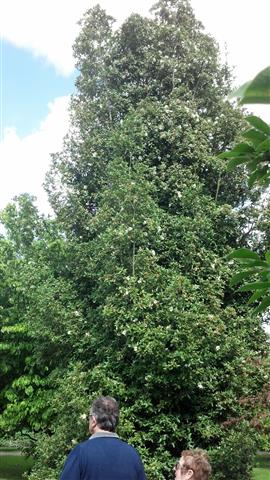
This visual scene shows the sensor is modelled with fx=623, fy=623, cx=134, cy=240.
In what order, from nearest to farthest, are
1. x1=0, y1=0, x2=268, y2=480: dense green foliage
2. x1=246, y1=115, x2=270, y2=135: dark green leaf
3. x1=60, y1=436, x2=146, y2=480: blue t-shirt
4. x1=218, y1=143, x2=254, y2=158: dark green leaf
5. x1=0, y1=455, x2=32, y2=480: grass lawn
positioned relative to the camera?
1. x1=246, y1=115, x2=270, y2=135: dark green leaf
2. x1=218, y1=143, x2=254, y2=158: dark green leaf
3. x1=60, y1=436, x2=146, y2=480: blue t-shirt
4. x1=0, y1=0, x2=268, y2=480: dense green foliage
5. x1=0, y1=455, x2=32, y2=480: grass lawn

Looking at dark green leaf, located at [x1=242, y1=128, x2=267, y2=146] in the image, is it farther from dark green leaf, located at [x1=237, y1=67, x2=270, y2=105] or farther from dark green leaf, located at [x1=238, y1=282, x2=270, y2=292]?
dark green leaf, located at [x1=238, y1=282, x2=270, y2=292]

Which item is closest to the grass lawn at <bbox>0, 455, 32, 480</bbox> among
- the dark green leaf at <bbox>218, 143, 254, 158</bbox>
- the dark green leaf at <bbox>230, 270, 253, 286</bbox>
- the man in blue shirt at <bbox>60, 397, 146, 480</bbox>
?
the man in blue shirt at <bbox>60, 397, 146, 480</bbox>

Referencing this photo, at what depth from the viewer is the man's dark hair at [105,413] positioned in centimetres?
356

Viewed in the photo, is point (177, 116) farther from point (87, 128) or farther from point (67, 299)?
point (67, 299)

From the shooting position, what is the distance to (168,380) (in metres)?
13.0

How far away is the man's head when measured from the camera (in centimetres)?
402

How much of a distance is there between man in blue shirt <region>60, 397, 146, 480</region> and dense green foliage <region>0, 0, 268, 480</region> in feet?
25.8

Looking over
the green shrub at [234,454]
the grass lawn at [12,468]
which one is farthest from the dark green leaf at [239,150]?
the grass lawn at [12,468]

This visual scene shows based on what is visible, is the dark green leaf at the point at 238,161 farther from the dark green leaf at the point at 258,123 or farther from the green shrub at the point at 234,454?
the green shrub at the point at 234,454

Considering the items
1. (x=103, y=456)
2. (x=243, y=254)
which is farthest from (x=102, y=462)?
(x=243, y=254)

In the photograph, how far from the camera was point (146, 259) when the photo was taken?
44.8 feet

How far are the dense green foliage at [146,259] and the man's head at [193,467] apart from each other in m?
7.49

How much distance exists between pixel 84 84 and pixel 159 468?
10.6 m

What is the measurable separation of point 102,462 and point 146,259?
33.7 ft
